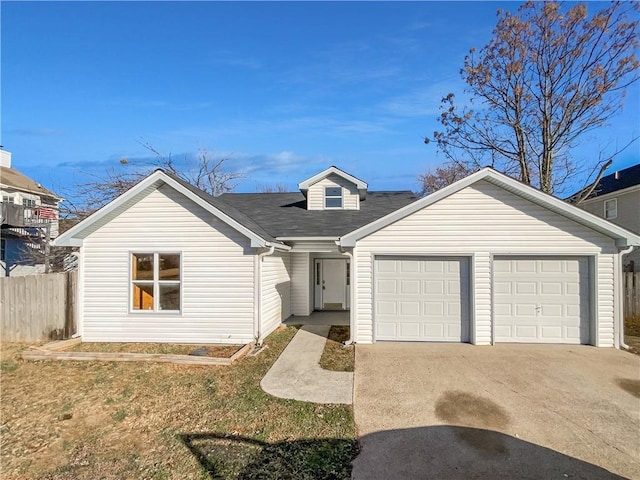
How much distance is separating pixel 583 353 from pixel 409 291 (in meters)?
4.20

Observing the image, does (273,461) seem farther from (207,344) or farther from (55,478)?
(207,344)

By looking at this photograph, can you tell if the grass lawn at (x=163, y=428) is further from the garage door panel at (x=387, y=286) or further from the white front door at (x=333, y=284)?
the white front door at (x=333, y=284)

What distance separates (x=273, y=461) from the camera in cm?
424

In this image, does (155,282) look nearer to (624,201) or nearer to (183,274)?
(183,274)

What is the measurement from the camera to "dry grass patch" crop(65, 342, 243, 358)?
8734mm

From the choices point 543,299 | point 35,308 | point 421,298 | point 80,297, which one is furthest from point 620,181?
point 35,308

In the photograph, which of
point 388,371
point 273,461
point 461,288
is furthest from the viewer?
point 461,288

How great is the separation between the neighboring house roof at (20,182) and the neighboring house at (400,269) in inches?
745

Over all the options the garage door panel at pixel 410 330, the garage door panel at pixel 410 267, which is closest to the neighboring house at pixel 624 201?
the garage door panel at pixel 410 267

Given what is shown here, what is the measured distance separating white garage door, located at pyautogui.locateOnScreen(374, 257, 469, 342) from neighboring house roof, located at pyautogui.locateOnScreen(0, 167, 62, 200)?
25.1 meters

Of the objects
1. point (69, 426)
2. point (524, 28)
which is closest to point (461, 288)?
point (69, 426)

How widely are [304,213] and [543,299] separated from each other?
8.72 meters

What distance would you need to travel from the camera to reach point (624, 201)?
2133 centimetres

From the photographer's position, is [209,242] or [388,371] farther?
[209,242]
